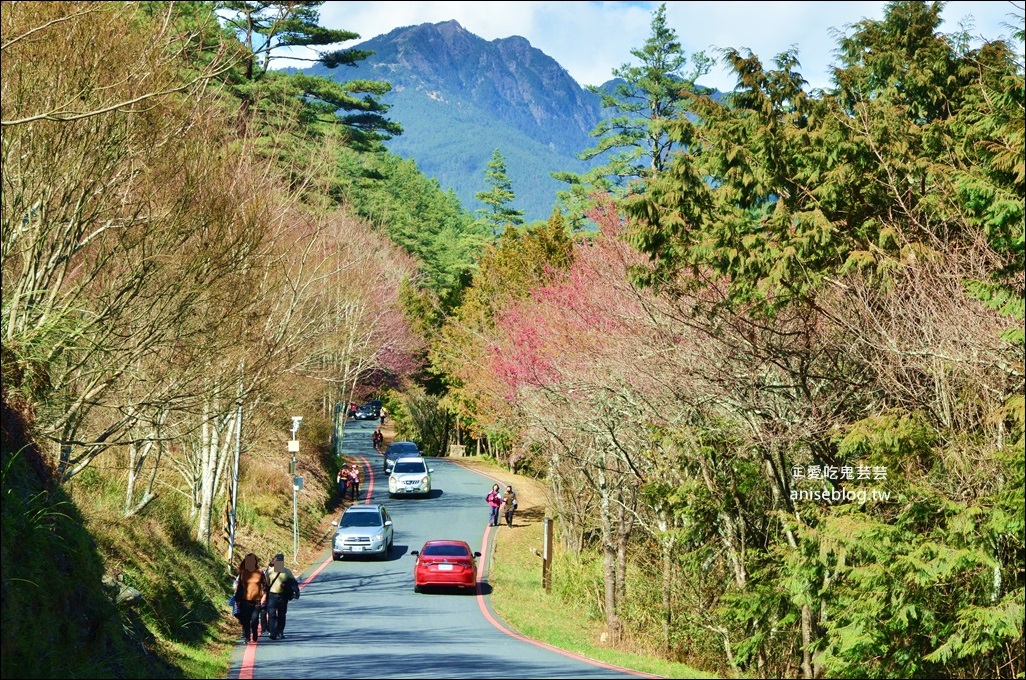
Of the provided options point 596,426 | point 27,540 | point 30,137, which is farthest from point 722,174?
point 27,540

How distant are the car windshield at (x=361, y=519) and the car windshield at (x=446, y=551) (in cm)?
646

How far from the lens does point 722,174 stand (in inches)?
688

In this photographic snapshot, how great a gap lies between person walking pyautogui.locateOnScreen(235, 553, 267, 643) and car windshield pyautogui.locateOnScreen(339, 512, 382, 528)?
17.4 m

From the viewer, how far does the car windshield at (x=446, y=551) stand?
30.3m

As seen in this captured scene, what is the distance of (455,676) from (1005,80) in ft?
36.9

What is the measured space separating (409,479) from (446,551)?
69.5 ft

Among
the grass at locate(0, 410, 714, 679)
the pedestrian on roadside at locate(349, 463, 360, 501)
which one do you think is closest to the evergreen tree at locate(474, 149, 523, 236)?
the pedestrian on roadside at locate(349, 463, 360, 501)

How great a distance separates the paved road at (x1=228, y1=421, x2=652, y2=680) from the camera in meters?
14.6

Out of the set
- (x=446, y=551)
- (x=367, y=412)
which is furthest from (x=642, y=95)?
(x=367, y=412)

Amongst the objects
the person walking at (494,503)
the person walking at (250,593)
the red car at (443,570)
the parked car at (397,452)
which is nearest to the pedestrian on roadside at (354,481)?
the parked car at (397,452)

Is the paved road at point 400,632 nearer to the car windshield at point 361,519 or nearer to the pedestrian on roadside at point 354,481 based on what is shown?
the car windshield at point 361,519

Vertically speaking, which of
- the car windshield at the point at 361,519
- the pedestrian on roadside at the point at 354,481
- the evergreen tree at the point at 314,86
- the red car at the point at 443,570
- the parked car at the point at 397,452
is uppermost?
the evergreen tree at the point at 314,86

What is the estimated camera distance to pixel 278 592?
19188 mm

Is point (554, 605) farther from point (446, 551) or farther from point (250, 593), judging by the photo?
point (250, 593)
